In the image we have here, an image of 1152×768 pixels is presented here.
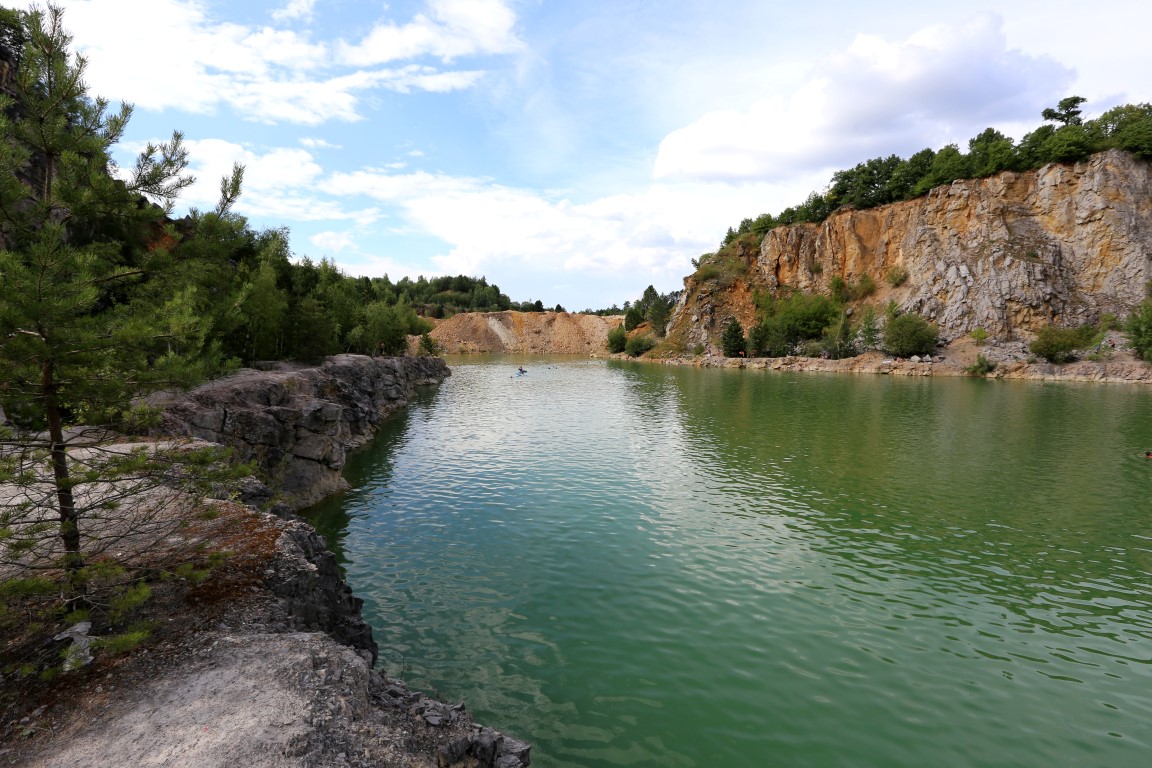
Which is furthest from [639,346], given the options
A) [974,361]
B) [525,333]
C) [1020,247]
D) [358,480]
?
[358,480]

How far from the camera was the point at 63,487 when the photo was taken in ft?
23.7

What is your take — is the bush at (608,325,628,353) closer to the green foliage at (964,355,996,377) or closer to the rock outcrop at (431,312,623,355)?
the rock outcrop at (431,312,623,355)

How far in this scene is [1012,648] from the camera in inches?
469

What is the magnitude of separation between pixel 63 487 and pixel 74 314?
232 centimetres

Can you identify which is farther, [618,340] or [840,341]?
[618,340]

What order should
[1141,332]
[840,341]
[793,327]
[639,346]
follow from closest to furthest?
[1141,332] < [840,341] < [793,327] < [639,346]

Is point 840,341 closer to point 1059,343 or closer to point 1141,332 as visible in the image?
point 1059,343

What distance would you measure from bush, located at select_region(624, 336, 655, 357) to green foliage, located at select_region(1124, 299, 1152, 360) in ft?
286

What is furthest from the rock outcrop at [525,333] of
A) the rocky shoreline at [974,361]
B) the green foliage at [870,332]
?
the green foliage at [870,332]

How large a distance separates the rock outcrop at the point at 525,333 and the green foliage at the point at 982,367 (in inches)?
4289

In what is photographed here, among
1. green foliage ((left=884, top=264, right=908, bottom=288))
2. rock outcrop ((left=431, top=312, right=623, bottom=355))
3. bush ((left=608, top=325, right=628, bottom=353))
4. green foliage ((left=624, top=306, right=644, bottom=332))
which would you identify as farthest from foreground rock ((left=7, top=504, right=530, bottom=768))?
rock outcrop ((left=431, top=312, right=623, bottom=355))

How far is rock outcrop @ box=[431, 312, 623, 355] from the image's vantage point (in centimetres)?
17575

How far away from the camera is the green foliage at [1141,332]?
218 feet

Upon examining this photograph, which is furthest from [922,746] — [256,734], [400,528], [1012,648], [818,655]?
[400,528]
